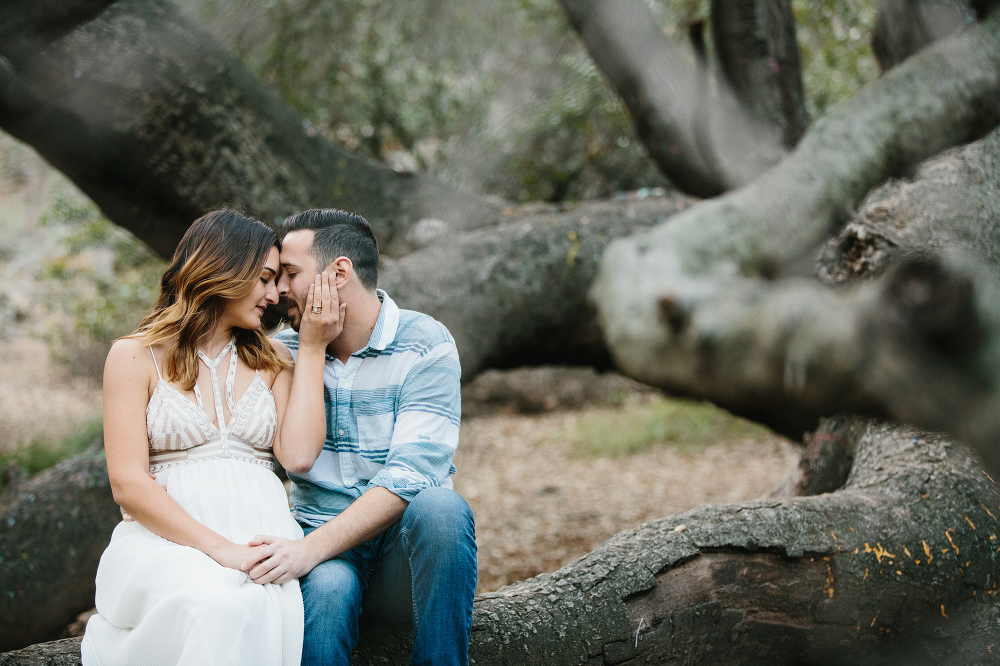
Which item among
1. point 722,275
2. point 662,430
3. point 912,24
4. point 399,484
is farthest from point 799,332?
point 662,430

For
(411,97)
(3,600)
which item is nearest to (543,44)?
(411,97)

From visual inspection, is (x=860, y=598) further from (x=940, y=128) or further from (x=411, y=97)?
(x=411, y=97)

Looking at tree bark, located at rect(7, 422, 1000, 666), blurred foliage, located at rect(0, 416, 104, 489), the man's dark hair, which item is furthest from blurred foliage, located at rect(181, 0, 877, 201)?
tree bark, located at rect(7, 422, 1000, 666)

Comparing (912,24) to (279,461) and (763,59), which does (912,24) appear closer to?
(763,59)

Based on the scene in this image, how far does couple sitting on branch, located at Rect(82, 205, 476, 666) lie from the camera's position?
160cm

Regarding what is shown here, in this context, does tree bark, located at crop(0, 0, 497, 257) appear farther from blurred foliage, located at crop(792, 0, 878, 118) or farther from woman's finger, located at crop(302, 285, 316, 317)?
blurred foliage, located at crop(792, 0, 878, 118)

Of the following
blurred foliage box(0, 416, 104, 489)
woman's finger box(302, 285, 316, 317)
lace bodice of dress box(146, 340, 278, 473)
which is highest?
woman's finger box(302, 285, 316, 317)

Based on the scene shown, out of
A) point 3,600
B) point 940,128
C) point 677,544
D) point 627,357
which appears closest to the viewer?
point 627,357

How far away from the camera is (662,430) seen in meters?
8.05

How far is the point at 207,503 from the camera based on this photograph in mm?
1776

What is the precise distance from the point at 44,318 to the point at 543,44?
27.1ft

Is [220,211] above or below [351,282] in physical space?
above

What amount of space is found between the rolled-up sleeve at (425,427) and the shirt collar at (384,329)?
0.40 ft

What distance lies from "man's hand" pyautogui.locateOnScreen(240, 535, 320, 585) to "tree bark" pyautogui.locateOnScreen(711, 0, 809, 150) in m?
3.64
